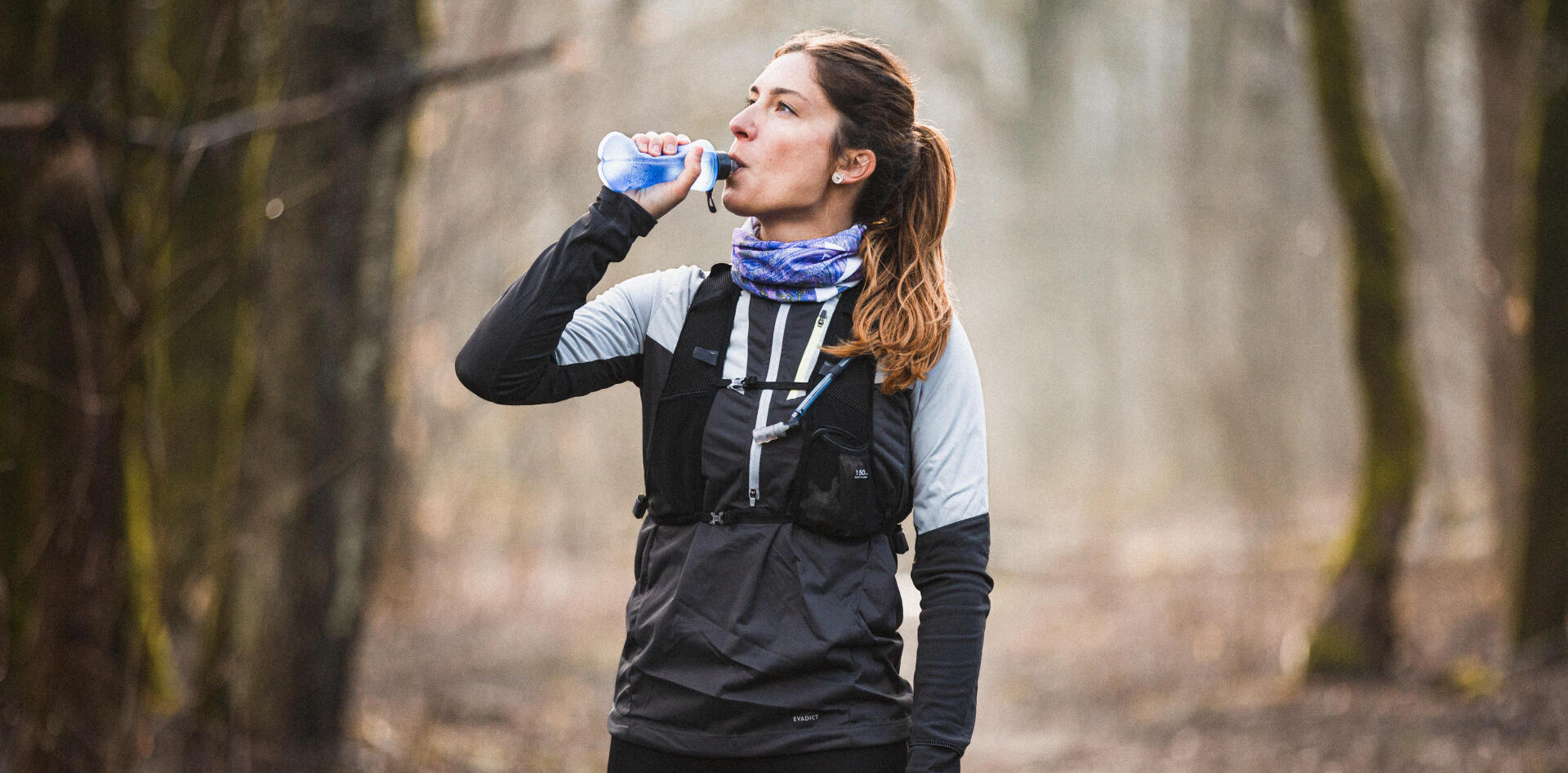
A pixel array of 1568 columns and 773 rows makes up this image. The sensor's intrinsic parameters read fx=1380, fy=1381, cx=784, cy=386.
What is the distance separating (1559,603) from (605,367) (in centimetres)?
666

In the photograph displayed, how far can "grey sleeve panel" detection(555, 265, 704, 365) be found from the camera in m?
2.72

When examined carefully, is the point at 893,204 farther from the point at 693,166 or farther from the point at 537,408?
the point at 537,408

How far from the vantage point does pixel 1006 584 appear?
53.3ft

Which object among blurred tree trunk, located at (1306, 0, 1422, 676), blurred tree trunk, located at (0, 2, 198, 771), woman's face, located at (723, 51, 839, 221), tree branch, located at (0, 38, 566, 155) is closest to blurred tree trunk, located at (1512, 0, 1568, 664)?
blurred tree trunk, located at (1306, 0, 1422, 676)

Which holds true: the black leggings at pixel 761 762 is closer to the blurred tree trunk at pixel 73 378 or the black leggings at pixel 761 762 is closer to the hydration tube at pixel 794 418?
the hydration tube at pixel 794 418

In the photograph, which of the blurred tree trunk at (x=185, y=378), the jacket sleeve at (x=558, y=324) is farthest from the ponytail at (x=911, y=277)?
the blurred tree trunk at (x=185, y=378)

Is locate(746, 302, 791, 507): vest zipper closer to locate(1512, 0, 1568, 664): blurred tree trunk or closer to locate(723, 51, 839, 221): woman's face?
locate(723, 51, 839, 221): woman's face

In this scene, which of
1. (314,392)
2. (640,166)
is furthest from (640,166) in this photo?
(314,392)

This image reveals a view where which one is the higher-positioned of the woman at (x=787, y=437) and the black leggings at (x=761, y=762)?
the woman at (x=787, y=437)

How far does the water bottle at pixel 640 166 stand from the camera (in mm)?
2660

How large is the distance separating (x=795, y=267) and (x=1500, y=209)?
27.8 ft

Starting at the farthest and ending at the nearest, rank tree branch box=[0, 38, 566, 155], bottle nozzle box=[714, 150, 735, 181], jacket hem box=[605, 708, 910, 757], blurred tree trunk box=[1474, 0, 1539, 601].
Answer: blurred tree trunk box=[1474, 0, 1539, 601]
tree branch box=[0, 38, 566, 155]
bottle nozzle box=[714, 150, 735, 181]
jacket hem box=[605, 708, 910, 757]

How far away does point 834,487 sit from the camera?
253cm

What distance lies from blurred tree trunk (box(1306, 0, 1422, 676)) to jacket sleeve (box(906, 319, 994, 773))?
6.82m
